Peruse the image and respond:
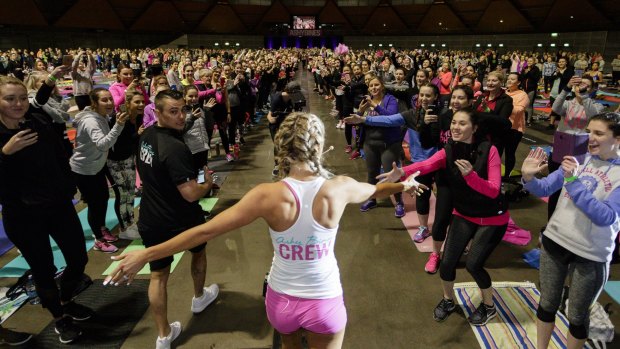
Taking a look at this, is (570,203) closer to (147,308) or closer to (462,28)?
(147,308)

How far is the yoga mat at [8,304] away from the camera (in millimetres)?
3548

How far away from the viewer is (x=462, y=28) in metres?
39.2

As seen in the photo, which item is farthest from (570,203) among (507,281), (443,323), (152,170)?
(152,170)

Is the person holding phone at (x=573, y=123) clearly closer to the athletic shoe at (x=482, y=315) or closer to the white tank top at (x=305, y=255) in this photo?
the athletic shoe at (x=482, y=315)

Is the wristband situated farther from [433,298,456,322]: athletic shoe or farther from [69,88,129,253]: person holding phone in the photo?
[69,88,129,253]: person holding phone

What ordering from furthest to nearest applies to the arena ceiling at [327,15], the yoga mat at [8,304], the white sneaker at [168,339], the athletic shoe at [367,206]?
the arena ceiling at [327,15], the athletic shoe at [367,206], the yoga mat at [8,304], the white sneaker at [168,339]

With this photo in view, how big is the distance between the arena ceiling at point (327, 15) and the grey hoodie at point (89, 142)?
35.1 m

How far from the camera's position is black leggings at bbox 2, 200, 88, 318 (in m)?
2.96

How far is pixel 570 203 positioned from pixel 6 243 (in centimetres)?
612

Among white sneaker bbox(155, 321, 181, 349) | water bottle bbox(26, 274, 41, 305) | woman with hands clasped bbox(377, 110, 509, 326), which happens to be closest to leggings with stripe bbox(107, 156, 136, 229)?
water bottle bbox(26, 274, 41, 305)

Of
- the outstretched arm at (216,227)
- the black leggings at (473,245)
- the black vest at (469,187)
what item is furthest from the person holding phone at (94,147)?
the black leggings at (473,245)

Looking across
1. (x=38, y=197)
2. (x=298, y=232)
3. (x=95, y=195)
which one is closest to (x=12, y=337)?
(x=38, y=197)

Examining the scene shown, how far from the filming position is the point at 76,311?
3436 mm

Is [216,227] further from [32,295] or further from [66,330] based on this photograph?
[32,295]
